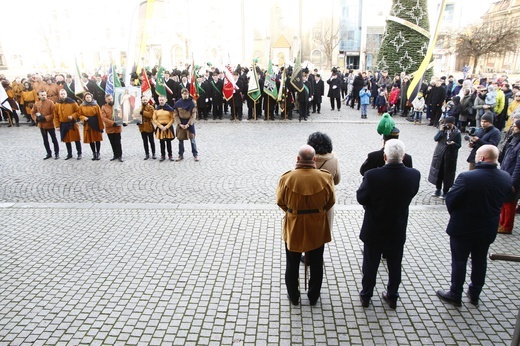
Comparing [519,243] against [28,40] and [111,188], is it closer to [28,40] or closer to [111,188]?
[111,188]

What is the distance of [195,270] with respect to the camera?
5.46m

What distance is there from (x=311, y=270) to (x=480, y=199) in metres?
2.01

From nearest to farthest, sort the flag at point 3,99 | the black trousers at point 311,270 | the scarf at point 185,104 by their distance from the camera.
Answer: the black trousers at point 311,270 < the scarf at point 185,104 < the flag at point 3,99

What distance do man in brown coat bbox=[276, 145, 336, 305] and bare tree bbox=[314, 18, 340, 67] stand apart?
58.7 meters

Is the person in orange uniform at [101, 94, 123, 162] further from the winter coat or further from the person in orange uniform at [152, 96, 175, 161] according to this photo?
the winter coat

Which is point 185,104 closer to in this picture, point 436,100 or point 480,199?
point 480,199

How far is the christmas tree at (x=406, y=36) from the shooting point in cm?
1884

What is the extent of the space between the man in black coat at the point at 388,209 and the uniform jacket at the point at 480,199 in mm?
525

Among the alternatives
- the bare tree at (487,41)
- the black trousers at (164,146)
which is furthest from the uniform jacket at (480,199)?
the bare tree at (487,41)

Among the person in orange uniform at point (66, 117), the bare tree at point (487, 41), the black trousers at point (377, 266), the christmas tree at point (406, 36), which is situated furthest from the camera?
the bare tree at point (487, 41)

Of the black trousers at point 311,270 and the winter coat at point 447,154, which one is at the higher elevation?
the winter coat at point 447,154

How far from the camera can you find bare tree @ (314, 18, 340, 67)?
5922 centimetres

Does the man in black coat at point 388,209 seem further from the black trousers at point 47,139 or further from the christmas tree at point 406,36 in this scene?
the christmas tree at point 406,36

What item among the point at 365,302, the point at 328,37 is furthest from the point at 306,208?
the point at 328,37
